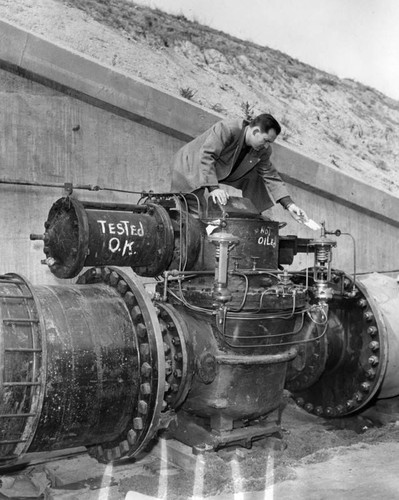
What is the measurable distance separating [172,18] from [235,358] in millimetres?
7667

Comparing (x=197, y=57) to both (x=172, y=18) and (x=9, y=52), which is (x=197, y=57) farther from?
(x=9, y=52)

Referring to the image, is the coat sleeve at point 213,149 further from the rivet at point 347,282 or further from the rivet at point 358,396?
the rivet at point 358,396

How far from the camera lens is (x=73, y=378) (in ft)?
9.29

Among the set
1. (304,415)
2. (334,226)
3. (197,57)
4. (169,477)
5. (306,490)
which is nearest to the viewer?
(306,490)

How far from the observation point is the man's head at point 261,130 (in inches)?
153

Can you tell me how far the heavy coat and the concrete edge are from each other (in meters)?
1.56

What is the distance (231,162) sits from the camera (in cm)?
414

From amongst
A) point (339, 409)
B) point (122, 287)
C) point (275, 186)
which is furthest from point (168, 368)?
point (339, 409)

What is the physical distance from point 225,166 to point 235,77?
5598 millimetres

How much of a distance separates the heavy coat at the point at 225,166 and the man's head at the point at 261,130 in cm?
6

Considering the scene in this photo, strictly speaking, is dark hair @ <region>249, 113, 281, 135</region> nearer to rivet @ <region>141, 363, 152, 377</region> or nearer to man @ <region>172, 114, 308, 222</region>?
man @ <region>172, 114, 308, 222</region>

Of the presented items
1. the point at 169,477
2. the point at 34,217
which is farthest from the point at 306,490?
the point at 34,217

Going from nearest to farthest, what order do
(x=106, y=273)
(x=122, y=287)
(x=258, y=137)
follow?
(x=122, y=287), (x=106, y=273), (x=258, y=137)

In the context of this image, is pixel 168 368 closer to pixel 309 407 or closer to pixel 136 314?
pixel 136 314
